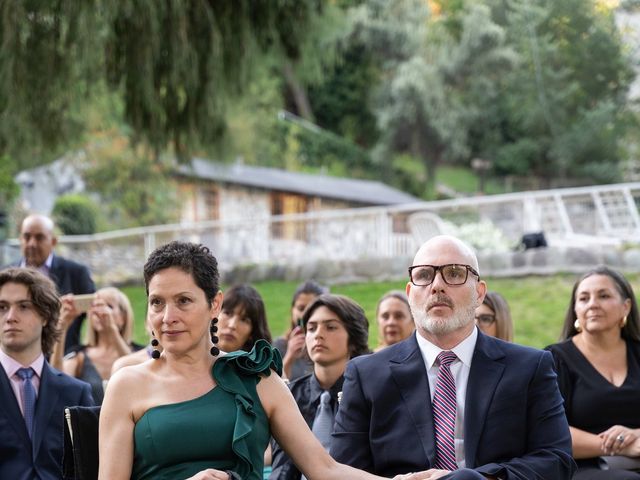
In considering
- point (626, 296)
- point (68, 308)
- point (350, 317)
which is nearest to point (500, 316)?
point (626, 296)

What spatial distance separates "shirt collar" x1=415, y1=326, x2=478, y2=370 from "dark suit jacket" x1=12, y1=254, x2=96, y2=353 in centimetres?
435

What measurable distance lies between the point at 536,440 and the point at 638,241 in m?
11.0

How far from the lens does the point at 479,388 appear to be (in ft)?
12.2

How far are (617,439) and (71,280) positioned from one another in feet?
14.1

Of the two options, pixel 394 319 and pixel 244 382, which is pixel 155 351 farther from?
pixel 394 319

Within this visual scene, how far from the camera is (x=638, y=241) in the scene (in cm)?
1412

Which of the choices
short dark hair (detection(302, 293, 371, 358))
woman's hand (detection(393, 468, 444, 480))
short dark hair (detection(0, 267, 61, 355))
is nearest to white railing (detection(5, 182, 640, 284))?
short dark hair (detection(302, 293, 371, 358))

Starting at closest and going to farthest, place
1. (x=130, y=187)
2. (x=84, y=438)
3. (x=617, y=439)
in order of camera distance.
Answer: (x=84, y=438) → (x=617, y=439) → (x=130, y=187)

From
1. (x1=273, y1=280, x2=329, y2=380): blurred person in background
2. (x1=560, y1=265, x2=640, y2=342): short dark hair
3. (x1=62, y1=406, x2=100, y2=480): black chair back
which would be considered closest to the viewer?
(x1=62, y1=406, x2=100, y2=480): black chair back

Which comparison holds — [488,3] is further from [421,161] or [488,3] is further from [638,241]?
[638,241]

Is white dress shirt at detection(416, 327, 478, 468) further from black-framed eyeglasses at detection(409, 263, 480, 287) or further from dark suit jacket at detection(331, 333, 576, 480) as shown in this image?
black-framed eyeglasses at detection(409, 263, 480, 287)

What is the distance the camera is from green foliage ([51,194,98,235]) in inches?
966

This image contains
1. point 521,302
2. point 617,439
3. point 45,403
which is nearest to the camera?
point 45,403

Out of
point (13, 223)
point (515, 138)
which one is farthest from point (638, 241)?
point (515, 138)
